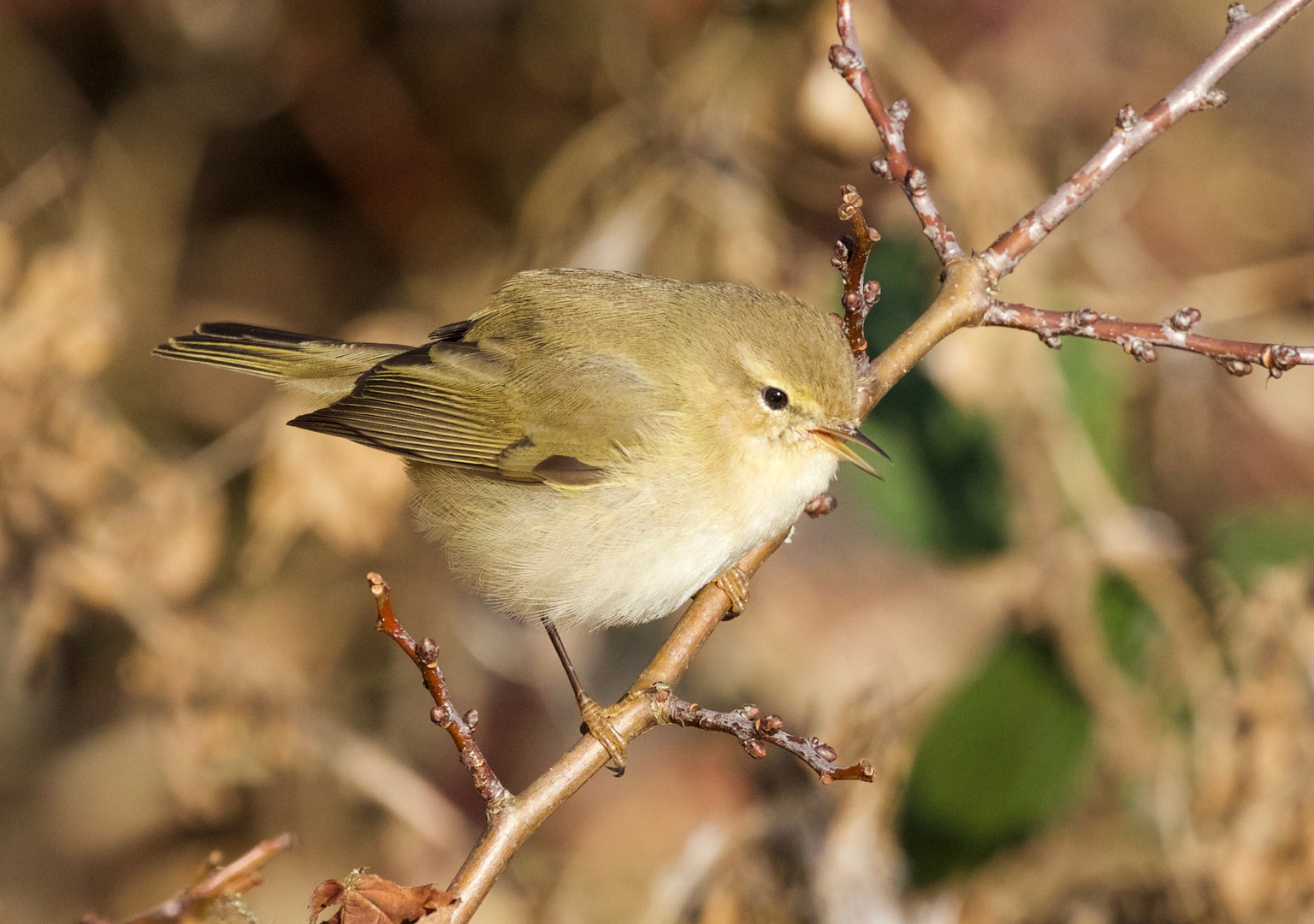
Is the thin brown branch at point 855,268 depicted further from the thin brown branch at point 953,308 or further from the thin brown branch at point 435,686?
the thin brown branch at point 435,686

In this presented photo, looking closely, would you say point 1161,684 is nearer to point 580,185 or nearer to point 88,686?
point 580,185

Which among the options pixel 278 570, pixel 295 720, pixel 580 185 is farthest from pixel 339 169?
pixel 295 720

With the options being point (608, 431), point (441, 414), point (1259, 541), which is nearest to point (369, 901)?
point (608, 431)

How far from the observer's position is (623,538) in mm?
2918

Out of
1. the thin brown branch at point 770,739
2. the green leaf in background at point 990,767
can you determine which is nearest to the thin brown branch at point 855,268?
the thin brown branch at point 770,739

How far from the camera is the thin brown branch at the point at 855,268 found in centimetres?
238

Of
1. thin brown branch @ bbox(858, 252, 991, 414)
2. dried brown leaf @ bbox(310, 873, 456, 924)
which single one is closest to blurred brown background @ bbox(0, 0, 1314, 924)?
thin brown branch @ bbox(858, 252, 991, 414)

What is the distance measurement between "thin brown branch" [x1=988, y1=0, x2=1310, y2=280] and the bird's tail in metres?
1.79

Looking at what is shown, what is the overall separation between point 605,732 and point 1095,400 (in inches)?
94.3

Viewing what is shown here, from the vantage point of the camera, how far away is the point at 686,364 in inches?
120

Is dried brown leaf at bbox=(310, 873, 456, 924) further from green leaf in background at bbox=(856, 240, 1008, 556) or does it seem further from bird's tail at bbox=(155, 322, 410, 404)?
green leaf in background at bbox=(856, 240, 1008, 556)

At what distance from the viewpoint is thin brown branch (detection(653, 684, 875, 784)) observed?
2168 millimetres

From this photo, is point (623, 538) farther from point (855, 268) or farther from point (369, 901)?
point (369, 901)

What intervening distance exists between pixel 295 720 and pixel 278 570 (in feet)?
5.12
